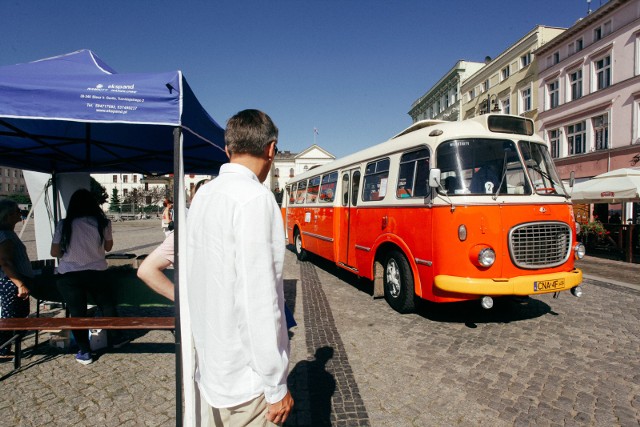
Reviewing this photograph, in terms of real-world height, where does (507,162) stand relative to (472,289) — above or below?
above

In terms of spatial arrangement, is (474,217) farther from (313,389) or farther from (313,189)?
(313,189)

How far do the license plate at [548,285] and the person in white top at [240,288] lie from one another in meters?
4.34

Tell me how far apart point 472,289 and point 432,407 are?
6.01ft

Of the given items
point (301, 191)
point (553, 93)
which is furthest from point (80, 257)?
point (553, 93)

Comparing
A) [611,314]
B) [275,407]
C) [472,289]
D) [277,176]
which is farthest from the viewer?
[277,176]

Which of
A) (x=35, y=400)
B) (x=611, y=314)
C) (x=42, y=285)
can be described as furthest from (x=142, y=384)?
(x=611, y=314)

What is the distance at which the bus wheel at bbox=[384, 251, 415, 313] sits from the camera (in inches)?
221

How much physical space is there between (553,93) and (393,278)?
29.5 m

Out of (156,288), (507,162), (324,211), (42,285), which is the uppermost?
(507,162)

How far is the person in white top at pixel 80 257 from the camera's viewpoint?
4066mm

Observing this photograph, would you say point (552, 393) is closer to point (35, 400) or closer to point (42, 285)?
point (35, 400)

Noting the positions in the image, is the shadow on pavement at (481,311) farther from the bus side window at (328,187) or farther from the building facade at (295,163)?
the building facade at (295,163)

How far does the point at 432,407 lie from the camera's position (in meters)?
3.24

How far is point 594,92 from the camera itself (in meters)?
23.7
